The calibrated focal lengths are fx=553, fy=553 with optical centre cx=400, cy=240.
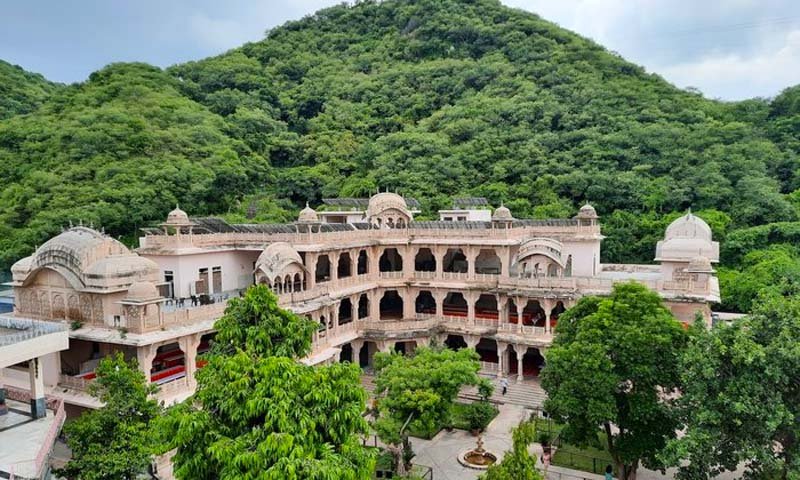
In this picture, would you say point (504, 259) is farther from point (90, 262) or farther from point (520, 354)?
point (90, 262)

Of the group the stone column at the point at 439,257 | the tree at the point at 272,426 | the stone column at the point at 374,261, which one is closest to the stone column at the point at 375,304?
the stone column at the point at 374,261

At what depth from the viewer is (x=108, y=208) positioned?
4028 cm

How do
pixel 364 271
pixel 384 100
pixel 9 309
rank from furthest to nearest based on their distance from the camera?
pixel 384 100 < pixel 364 271 < pixel 9 309

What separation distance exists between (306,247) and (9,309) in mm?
15949

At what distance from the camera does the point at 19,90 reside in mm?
59062

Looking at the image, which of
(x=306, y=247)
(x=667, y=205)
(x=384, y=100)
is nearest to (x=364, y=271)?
(x=306, y=247)

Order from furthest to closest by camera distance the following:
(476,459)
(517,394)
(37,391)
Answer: (517,394), (476,459), (37,391)

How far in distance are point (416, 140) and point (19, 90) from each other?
1687 inches

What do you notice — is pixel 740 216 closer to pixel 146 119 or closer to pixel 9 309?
pixel 9 309

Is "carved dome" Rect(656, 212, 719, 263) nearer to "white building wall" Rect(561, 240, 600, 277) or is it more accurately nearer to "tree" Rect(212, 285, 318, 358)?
"white building wall" Rect(561, 240, 600, 277)

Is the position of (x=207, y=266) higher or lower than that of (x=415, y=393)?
higher

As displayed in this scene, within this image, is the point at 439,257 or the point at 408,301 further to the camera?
the point at 408,301

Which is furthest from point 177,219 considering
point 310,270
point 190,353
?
point 190,353

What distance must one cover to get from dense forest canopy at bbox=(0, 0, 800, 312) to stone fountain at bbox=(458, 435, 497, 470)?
28580 millimetres
